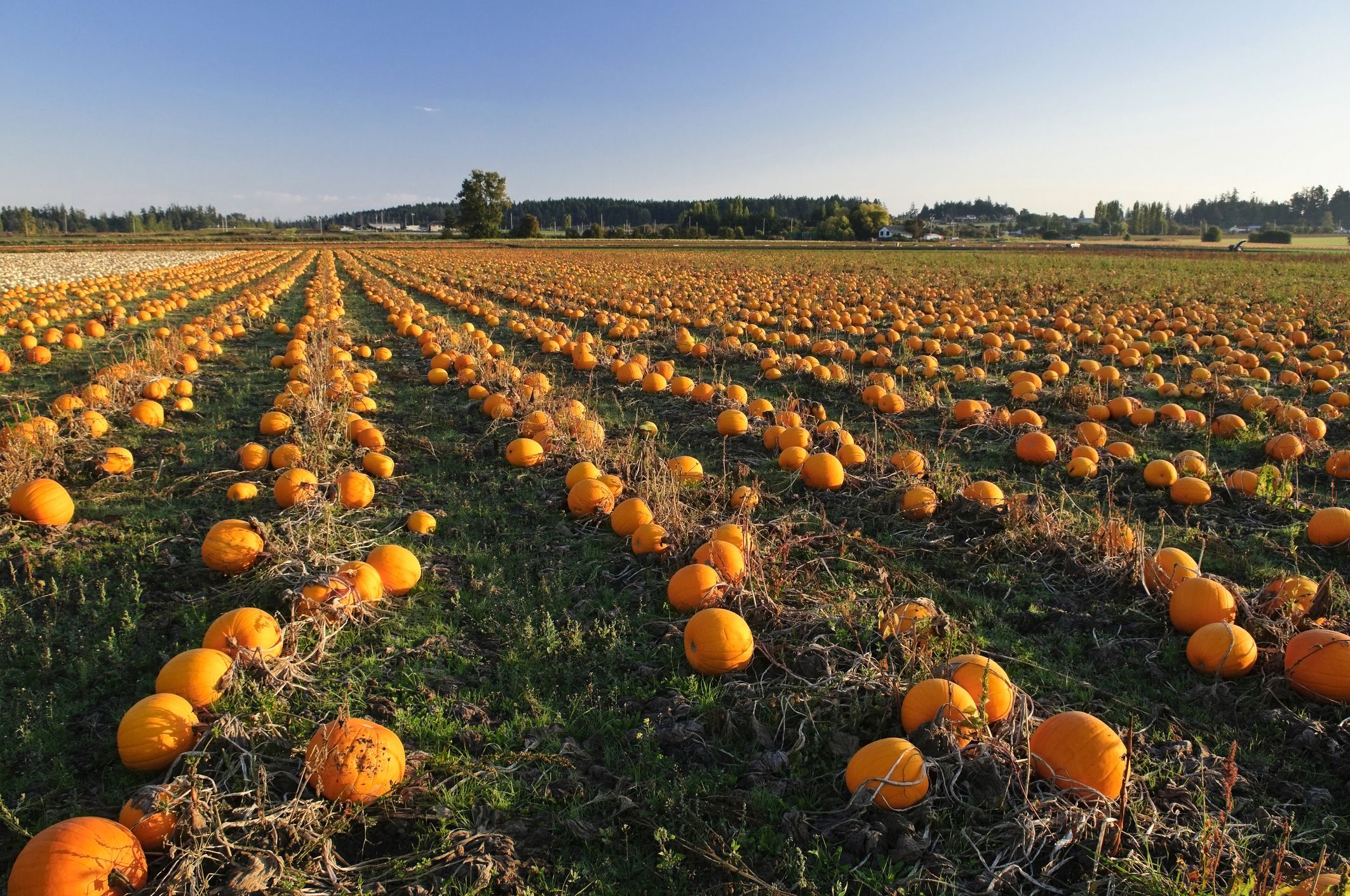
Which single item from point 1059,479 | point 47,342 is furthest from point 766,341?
point 47,342

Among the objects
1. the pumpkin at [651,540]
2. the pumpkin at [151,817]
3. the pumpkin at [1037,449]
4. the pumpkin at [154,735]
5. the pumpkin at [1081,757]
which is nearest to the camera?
the pumpkin at [151,817]

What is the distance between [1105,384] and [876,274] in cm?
2053

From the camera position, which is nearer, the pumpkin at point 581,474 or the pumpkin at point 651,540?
the pumpkin at point 651,540

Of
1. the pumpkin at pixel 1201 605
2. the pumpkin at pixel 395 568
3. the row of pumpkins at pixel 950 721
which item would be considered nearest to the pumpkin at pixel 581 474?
the pumpkin at pixel 395 568

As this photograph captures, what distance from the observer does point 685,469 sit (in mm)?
6047

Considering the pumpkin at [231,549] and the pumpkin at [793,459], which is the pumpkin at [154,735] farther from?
the pumpkin at [793,459]

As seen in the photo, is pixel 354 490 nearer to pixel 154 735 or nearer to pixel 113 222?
pixel 154 735

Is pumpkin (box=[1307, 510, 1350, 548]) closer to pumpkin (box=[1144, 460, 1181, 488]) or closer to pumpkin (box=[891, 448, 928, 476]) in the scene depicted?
pumpkin (box=[1144, 460, 1181, 488])

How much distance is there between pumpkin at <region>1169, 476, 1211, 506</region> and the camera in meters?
5.86

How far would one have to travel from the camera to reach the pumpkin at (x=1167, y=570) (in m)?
4.29

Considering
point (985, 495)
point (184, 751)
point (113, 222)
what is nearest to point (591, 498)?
point (184, 751)

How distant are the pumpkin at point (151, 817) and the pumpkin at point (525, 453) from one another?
4203 mm

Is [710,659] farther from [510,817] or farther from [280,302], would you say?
[280,302]

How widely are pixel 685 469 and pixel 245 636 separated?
3480 millimetres
